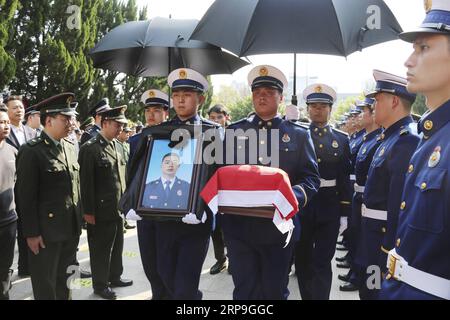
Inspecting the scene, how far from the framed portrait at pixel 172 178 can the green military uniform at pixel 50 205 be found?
0.94 metres

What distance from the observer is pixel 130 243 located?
7195 mm

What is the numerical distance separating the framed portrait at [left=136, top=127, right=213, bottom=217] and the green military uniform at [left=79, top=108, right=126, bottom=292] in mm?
1426

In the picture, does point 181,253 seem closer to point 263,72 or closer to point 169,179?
point 169,179

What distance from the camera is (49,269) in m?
3.59

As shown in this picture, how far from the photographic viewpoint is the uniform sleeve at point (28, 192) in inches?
138

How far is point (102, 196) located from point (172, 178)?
5.51 feet

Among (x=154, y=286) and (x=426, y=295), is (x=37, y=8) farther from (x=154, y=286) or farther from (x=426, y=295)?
(x=426, y=295)

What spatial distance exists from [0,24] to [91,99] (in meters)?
8.47

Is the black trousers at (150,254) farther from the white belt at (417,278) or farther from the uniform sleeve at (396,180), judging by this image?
the white belt at (417,278)

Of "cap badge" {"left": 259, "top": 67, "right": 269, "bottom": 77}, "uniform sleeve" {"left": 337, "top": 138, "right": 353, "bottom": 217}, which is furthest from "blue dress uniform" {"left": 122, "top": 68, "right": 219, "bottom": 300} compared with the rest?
"uniform sleeve" {"left": 337, "top": 138, "right": 353, "bottom": 217}

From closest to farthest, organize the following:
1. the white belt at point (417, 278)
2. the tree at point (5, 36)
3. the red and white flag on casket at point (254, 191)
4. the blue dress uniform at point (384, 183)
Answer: the white belt at point (417, 278), the red and white flag on casket at point (254, 191), the blue dress uniform at point (384, 183), the tree at point (5, 36)

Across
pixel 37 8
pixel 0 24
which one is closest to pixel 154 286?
pixel 0 24

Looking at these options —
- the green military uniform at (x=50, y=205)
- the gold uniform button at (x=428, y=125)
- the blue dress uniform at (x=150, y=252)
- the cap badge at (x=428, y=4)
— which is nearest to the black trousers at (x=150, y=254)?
the blue dress uniform at (x=150, y=252)
